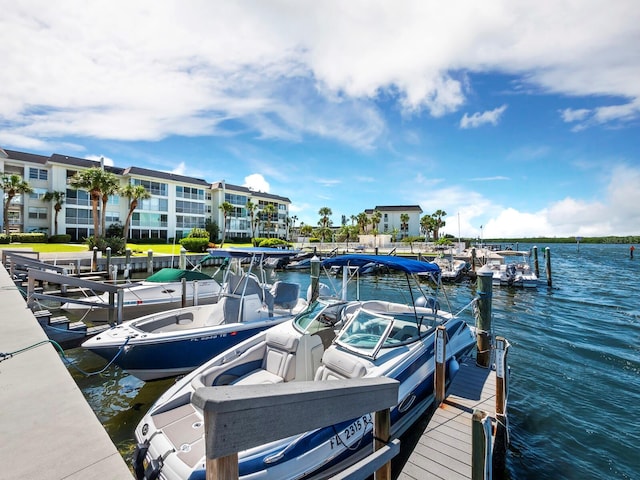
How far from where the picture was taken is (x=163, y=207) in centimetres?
5241

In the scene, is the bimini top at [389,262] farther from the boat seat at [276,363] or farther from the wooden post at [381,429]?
the wooden post at [381,429]

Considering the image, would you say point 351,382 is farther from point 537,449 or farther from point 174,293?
point 174,293

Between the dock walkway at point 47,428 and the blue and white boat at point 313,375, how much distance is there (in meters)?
1.31

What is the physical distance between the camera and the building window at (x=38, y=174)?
42.4 m

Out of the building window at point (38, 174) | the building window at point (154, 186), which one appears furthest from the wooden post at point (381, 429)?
the building window at point (38, 174)

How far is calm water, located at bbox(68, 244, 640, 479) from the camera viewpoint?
20.1 ft

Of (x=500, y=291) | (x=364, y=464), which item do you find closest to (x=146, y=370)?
(x=364, y=464)

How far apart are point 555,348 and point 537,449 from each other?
23.3 feet

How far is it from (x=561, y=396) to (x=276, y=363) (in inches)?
304

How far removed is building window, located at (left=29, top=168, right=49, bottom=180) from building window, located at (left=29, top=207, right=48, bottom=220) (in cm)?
423

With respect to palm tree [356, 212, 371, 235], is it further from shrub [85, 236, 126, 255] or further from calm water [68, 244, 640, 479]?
calm water [68, 244, 640, 479]

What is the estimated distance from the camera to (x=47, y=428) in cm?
299

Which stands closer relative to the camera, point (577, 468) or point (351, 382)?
point (351, 382)

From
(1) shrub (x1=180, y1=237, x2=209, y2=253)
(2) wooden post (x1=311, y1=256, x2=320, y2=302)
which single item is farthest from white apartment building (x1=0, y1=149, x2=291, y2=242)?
(2) wooden post (x1=311, y1=256, x2=320, y2=302)
